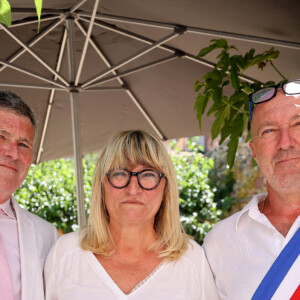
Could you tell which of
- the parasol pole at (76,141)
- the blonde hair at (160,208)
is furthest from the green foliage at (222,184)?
the blonde hair at (160,208)

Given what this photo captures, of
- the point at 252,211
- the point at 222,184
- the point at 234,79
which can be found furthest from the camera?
the point at 222,184

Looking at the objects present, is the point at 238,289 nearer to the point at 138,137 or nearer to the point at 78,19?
the point at 138,137

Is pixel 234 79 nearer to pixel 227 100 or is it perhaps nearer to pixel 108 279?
pixel 227 100

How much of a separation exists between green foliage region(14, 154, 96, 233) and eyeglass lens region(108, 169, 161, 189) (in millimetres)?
7329

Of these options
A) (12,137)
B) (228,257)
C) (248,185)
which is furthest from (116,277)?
(248,185)

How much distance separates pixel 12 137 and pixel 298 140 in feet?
3.91

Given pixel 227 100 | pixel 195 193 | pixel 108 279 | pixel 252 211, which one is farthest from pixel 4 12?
pixel 195 193

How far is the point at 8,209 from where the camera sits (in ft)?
7.76

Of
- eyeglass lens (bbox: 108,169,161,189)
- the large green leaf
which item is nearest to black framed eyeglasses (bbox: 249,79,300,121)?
eyeglass lens (bbox: 108,169,161,189)

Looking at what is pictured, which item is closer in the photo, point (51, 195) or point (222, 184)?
point (51, 195)

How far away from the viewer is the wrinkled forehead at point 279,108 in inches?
84.0

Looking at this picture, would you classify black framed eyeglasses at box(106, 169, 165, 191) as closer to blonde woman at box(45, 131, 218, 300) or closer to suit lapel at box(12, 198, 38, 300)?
blonde woman at box(45, 131, 218, 300)

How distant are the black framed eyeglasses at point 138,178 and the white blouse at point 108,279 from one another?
31 cm

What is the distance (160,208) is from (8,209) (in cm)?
66
